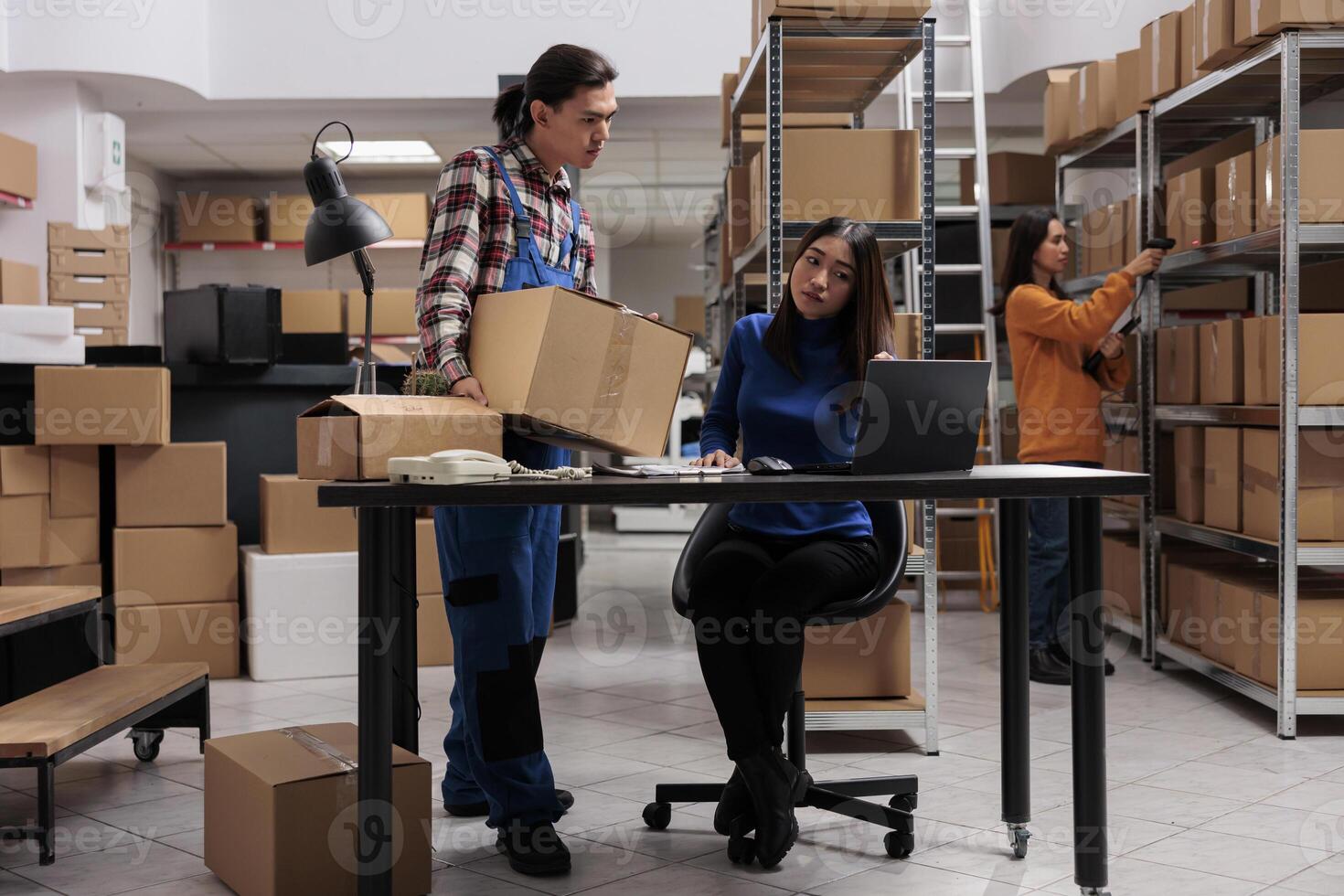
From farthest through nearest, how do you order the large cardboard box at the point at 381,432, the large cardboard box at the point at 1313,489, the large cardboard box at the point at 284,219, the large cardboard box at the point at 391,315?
the large cardboard box at the point at 284,219, the large cardboard box at the point at 391,315, the large cardboard box at the point at 1313,489, the large cardboard box at the point at 381,432

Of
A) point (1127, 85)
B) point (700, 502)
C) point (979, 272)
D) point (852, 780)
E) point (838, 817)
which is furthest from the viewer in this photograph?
point (979, 272)

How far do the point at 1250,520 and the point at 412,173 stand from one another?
7.10m

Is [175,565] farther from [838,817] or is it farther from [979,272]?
[979,272]

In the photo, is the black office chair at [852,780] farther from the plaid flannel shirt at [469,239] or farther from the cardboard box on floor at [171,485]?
the cardboard box on floor at [171,485]

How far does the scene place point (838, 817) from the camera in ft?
8.64

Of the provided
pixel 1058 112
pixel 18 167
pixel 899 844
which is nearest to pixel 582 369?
pixel 899 844

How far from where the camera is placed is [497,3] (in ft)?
20.7

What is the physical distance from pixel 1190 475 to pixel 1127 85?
143cm

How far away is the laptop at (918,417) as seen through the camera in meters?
1.94

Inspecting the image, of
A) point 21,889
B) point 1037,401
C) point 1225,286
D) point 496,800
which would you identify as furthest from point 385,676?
point 1225,286

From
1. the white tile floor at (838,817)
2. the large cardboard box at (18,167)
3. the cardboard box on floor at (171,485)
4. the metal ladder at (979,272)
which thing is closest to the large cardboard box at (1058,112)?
the metal ladder at (979,272)

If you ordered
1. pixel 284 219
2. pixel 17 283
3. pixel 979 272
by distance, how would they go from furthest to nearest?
pixel 284 219
pixel 979 272
pixel 17 283

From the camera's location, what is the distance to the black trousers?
2219 millimetres

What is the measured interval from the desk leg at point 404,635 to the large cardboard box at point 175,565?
199cm
